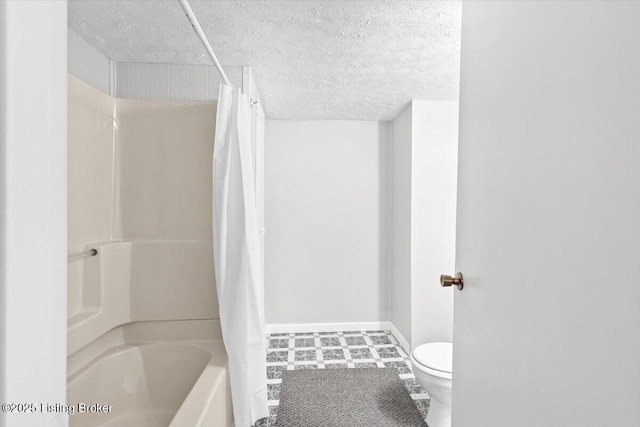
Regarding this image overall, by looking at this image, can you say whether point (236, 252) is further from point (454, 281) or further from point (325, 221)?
point (325, 221)

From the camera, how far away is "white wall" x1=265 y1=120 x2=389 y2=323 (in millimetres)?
3494

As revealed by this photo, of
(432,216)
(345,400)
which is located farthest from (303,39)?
(345,400)

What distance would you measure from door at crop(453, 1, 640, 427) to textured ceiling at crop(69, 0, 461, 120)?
859 mm

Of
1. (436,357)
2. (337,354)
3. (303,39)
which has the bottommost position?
(337,354)

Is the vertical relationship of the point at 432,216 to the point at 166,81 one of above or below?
below

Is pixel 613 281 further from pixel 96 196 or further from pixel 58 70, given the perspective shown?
pixel 96 196

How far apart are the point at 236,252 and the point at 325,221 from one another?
1728 mm

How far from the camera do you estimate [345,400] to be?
228 cm

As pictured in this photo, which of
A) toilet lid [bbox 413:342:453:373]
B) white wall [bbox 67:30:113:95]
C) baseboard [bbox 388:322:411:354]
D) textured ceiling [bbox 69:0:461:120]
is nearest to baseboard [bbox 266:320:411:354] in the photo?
baseboard [bbox 388:322:411:354]

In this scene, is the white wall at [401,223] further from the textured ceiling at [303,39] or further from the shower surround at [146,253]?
the shower surround at [146,253]

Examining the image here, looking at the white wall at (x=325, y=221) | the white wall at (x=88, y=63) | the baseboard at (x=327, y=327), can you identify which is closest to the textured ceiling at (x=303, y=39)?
the white wall at (x=88, y=63)

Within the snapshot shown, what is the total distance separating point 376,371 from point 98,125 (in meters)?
2.38

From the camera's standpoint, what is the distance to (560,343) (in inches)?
23.7

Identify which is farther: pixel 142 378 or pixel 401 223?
pixel 401 223
